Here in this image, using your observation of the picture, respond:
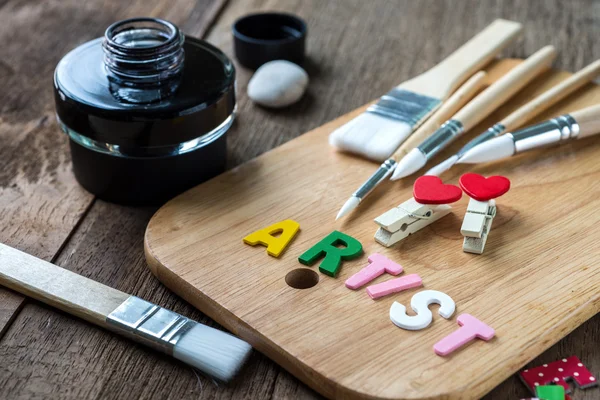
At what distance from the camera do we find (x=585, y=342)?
2.81 ft

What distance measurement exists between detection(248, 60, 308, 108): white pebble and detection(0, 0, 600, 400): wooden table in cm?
2

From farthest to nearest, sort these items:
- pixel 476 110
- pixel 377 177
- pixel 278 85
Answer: pixel 278 85, pixel 476 110, pixel 377 177

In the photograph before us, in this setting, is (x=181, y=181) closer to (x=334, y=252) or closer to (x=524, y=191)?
(x=334, y=252)

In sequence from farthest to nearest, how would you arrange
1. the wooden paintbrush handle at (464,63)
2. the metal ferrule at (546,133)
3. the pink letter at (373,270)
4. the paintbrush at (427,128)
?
the wooden paintbrush handle at (464,63) < the metal ferrule at (546,133) < the paintbrush at (427,128) < the pink letter at (373,270)

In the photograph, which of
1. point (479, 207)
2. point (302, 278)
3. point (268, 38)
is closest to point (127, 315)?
point (302, 278)

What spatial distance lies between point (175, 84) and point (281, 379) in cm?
41

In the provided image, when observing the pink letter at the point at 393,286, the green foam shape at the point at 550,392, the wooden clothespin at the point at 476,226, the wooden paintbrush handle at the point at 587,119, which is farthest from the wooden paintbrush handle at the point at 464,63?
the green foam shape at the point at 550,392

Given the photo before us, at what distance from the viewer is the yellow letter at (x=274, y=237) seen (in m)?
0.93

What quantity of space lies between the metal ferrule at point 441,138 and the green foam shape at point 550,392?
39 centimetres

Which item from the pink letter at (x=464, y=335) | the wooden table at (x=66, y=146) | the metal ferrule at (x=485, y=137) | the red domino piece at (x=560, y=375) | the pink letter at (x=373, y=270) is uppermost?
the pink letter at (x=464, y=335)

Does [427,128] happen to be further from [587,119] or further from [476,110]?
[587,119]

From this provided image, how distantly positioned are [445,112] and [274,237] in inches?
14.5

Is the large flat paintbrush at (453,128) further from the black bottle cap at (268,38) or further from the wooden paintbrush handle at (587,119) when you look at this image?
the black bottle cap at (268,38)

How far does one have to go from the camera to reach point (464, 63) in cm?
132
